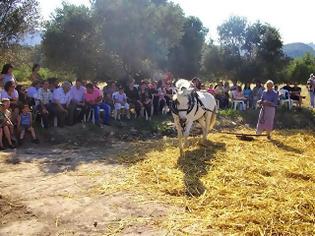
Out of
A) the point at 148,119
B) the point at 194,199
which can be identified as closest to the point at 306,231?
the point at 194,199

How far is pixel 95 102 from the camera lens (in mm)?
14000

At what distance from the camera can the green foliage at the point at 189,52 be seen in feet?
110

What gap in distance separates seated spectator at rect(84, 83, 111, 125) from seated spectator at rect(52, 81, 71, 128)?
721 mm

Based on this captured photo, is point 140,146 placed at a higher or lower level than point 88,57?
lower

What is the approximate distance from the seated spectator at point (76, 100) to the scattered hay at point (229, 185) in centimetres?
294

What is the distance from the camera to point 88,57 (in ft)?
64.8

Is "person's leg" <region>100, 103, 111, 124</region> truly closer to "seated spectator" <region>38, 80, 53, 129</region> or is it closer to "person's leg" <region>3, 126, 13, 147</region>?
"seated spectator" <region>38, 80, 53, 129</region>

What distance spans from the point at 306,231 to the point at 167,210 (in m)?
2.06

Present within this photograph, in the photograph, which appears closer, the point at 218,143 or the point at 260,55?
the point at 218,143

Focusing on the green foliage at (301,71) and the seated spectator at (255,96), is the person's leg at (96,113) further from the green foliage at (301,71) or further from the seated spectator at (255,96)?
the green foliage at (301,71)

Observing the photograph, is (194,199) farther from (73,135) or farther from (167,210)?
(73,135)

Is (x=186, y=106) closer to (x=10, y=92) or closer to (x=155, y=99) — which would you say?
(x=10, y=92)

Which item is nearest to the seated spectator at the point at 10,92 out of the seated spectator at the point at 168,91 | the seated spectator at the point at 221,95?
the seated spectator at the point at 168,91

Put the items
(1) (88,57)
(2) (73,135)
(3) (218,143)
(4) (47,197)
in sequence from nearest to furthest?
(4) (47,197) < (3) (218,143) < (2) (73,135) < (1) (88,57)
